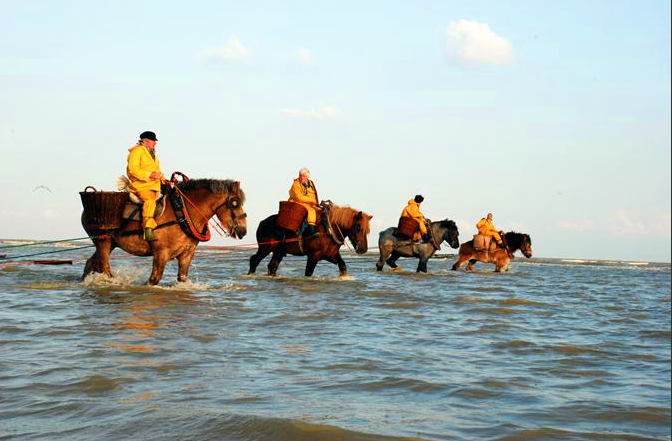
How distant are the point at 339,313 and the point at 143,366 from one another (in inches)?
171

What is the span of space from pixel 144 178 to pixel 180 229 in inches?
40.1

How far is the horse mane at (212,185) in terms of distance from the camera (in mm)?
13031

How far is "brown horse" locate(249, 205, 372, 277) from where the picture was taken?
55.5 feet

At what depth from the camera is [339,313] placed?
10.4m

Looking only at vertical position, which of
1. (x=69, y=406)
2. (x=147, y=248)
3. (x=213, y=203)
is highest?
(x=213, y=203)

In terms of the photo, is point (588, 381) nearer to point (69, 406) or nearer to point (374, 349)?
point (374, 349)

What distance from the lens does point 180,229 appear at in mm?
12562

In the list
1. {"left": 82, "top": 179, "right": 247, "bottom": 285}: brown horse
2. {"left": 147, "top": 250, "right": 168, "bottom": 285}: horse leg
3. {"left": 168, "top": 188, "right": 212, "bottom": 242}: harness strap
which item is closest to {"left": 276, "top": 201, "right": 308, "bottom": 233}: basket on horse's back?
{"left": 82, "top": 179, "right": 247, "bottom": 285}: brown horse

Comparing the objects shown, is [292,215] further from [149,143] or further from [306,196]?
[149,143]

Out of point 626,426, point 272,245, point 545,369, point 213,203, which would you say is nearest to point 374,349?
point 545,369

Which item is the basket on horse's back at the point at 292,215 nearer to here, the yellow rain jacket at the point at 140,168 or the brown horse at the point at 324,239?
the brown horse at the point at 324,239

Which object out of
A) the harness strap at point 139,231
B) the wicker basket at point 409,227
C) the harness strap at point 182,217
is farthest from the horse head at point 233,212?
the wicker basket at point 409,227

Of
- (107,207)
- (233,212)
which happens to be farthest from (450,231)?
(107,207)

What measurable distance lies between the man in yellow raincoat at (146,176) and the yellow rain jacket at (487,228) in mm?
14281
